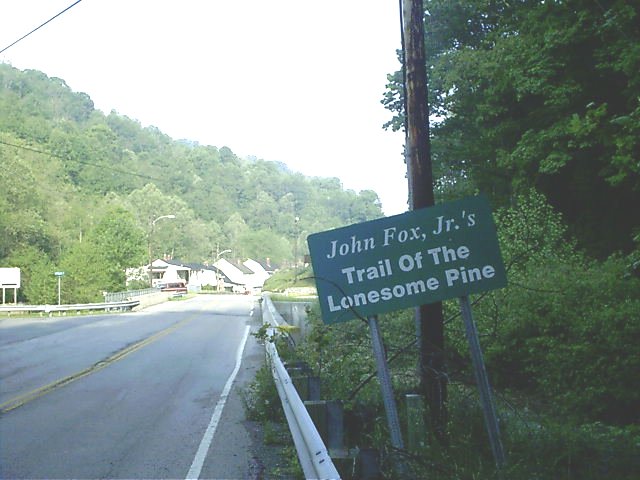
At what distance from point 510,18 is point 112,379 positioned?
1778 centimetres

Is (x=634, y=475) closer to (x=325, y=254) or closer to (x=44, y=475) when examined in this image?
(x=325, y=254)

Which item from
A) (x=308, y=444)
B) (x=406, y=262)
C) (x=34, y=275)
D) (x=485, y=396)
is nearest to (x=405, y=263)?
(x=406, y=262)

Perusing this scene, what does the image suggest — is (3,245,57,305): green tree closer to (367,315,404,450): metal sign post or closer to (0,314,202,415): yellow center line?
(0,314,202,415): yellow center line

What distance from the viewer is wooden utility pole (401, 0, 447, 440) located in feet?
28.1

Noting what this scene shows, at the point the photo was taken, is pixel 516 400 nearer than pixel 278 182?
Yes

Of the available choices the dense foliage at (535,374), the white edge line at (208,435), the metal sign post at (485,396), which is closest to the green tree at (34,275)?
the white edge line at (208,435)

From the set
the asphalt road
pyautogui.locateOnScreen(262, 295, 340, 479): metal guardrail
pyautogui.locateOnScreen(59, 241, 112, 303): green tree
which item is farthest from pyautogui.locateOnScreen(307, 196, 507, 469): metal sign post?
pyautogui.locateOnScreen(59, 241, 112, 303): green tree

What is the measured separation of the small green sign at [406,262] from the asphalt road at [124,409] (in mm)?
2380

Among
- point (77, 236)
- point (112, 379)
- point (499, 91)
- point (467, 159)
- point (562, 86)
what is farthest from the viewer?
point (77, 236)

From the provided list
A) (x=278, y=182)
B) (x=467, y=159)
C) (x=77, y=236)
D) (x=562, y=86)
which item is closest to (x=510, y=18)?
(x=467, y=159)

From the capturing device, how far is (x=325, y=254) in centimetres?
710

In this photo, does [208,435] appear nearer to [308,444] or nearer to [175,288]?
[308,444]

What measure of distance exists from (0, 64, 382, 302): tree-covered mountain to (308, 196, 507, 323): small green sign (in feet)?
168

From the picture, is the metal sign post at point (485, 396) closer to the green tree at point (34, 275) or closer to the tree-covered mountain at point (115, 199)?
the tree-covered mountain at point (115, 199)
